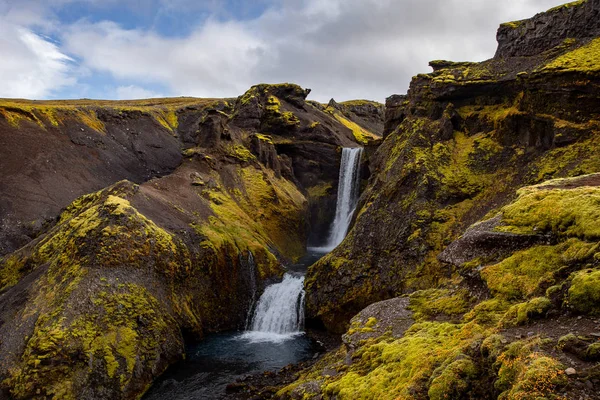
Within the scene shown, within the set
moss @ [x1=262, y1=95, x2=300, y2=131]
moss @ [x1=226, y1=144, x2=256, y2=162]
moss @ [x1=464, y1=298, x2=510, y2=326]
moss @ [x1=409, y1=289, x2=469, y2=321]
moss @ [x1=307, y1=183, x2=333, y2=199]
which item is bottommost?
moss @ [x1=409, y1=289, x2=469, y2=321]

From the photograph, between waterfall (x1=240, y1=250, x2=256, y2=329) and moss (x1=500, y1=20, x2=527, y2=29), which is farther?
moss (x1=500, y1=20, x2=527, y2=29)

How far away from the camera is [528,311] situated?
11102 millimetres

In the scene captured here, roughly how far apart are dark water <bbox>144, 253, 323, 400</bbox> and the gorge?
0.68ft

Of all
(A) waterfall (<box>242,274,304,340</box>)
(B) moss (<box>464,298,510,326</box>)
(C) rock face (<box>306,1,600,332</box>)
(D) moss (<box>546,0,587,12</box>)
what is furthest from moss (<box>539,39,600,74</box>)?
(A) waterfall (<box>242,274,304,340</box>)

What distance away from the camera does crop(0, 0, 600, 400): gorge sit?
12097 mm

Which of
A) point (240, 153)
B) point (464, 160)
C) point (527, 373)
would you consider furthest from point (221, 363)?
point (240, 153)

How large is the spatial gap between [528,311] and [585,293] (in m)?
1.59

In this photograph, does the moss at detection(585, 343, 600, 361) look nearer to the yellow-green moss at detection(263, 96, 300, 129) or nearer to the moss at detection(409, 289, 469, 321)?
the moss at detection(409, 289, 469, 321)

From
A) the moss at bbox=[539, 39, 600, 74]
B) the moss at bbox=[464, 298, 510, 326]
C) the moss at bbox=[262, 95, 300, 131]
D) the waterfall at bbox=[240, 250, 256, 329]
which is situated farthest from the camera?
the moss at bbox=[262, 95, 300, 131]

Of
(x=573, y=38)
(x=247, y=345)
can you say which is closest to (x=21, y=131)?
(x=247, y=345)

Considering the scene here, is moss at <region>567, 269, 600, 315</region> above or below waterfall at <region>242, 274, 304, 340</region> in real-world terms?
above

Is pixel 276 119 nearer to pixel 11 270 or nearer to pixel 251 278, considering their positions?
pixel 251 278

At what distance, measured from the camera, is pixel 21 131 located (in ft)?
186

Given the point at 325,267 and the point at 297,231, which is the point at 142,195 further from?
the point at 297,231
